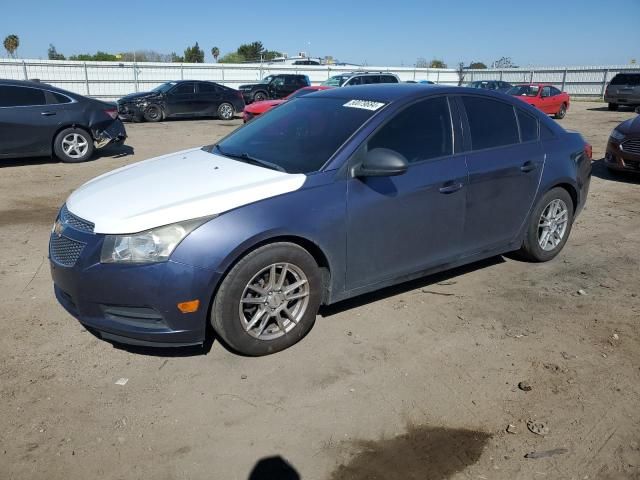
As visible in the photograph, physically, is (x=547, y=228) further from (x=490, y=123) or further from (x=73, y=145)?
(x=73, y=145)

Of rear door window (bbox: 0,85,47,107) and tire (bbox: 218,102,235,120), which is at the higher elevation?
rear door window (bbox: 0,85,47,107)

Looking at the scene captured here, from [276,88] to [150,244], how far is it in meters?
22.4

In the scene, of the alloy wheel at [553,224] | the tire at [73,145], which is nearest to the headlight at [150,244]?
the alloy wheel at [553,224]

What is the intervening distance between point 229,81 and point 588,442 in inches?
1190

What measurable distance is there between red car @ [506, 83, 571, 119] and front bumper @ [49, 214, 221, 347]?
834 inches

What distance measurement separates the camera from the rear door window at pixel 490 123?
14.5 ft

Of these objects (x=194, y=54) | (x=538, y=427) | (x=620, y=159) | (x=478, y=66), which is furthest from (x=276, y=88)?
(x=194, y=54)

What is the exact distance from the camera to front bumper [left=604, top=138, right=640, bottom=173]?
29.3ft

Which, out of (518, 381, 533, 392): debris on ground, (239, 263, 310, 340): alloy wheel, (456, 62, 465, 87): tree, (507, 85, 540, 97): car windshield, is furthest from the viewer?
(456, 62, 465, 87): tree

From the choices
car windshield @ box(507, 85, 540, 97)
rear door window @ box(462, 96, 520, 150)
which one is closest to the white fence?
car windshield @ box(507, 85, 540, 97)

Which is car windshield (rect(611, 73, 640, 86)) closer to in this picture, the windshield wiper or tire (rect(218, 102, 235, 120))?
tire (rect(218, 102, 235, 120))

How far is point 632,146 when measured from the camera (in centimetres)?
892

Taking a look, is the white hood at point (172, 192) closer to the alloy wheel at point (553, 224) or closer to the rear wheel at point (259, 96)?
the alloy wheel at point (553, 224)

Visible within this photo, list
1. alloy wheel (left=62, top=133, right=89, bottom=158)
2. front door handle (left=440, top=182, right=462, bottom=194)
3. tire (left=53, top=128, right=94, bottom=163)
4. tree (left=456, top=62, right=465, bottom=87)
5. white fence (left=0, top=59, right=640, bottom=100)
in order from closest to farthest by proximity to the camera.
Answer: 1. front door handle (left=440, top=182, right=462, bottom=194)
2. tire (left=53, top=128, right=94, bottom=163)
3. alloy wheel (left=62, top=133, right=89, bottom=158)
4. white fence (left=0, top=59, right=640, bottom=100)
5. tree (left=456, top=62, right=465, bottom=87)
